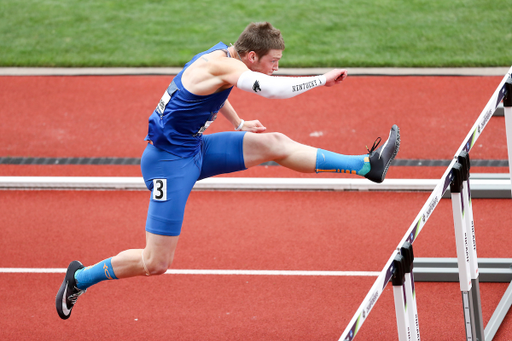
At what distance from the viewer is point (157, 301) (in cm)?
495

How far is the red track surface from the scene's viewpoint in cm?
472

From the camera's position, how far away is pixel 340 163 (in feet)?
13.0

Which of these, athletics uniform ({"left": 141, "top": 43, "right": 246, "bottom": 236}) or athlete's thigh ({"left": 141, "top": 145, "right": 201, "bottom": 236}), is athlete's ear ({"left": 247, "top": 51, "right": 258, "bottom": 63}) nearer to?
athletics uniform ({"left": 141, "top": 43, "right": 246, "bottom": 236})

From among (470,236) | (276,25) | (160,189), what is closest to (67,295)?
(160,189)

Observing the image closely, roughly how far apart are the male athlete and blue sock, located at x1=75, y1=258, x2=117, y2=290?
0.06 feet

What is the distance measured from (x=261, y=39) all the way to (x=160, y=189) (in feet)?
3.86

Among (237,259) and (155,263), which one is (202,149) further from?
(237,259)

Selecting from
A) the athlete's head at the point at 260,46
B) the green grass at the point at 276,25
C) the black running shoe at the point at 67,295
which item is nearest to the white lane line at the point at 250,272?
the black running shoe at the point at 67,295

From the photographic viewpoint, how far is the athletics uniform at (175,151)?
3928 millimetres

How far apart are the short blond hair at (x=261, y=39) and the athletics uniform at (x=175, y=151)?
0.22 meters

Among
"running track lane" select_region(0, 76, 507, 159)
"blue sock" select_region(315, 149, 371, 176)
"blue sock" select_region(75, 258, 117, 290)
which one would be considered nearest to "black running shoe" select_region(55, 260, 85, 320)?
"blue sock" select_region(75, 258, 117, 290)

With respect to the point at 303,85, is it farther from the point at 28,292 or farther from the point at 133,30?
the point at 133,30

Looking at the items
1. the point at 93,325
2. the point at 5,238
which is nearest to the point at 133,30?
the point at 5,238

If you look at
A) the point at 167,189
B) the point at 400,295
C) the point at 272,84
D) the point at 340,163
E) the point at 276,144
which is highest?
the point at 272,84
